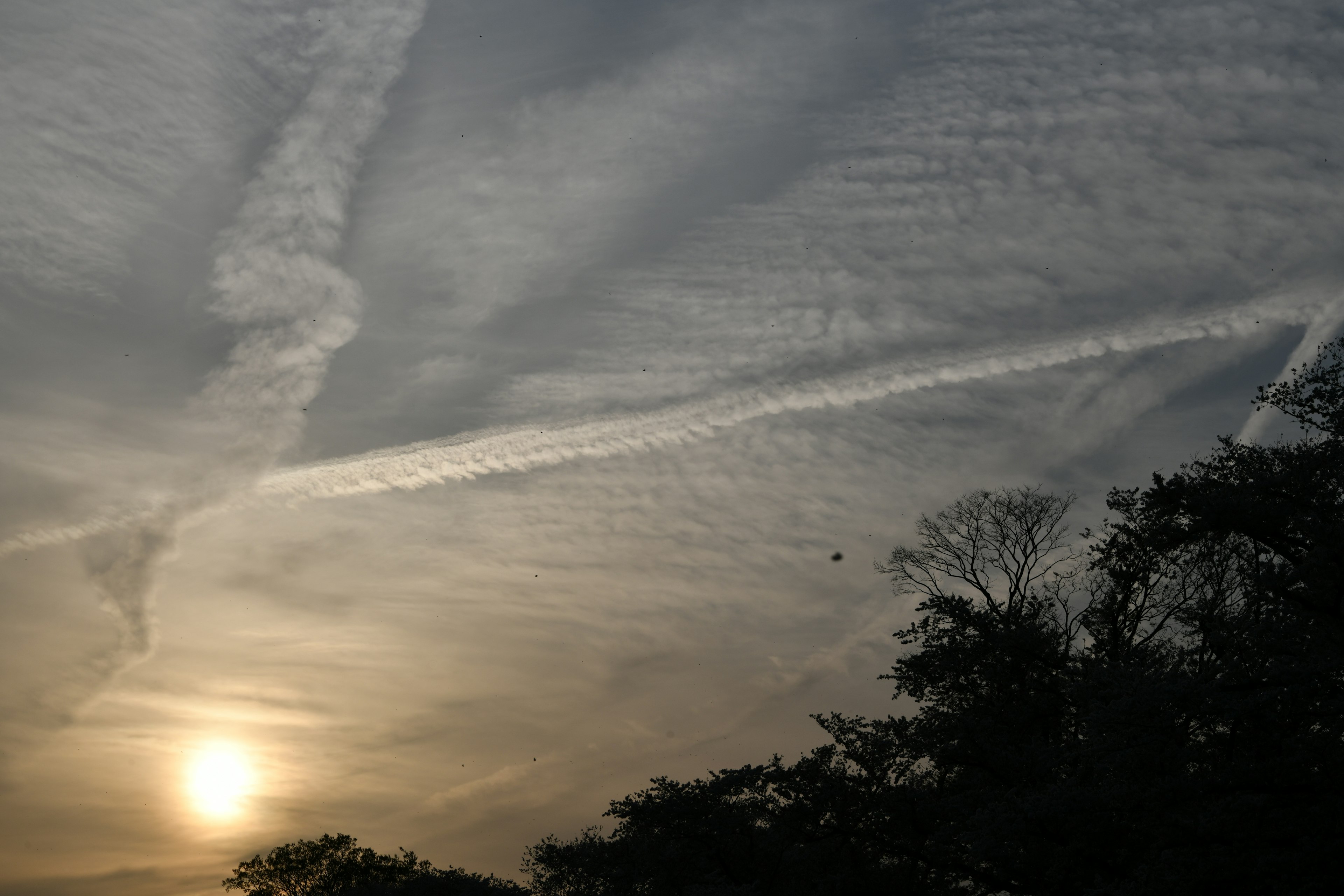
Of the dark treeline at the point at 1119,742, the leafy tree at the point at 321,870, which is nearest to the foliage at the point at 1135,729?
the dark treeline at the point at 1119,742

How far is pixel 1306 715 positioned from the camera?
59.3 feet

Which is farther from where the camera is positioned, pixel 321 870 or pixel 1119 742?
pixel 321 870

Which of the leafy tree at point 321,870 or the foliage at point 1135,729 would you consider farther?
the leafy tree at point 321,870

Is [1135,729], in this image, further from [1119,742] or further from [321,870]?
[321,870]

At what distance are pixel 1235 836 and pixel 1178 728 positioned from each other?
86.7 inches

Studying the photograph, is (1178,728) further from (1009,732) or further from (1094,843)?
(1009,732)

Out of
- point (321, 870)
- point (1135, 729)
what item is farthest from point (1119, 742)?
point (321, 870)

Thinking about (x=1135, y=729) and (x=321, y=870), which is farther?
(x=321, y=870)

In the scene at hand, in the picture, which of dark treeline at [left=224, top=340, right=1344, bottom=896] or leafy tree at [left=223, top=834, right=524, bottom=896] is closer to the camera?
dark treeline at [left=224, top=340, right=1344, bottom=896]

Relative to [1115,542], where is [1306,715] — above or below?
below

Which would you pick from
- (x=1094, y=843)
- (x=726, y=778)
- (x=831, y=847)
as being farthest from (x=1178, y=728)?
(x=726, y=778)

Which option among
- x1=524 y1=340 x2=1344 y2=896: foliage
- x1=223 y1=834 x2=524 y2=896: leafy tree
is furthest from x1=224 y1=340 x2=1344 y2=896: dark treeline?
x1=223 y1=834 x2=524 y2=896: leafy tree

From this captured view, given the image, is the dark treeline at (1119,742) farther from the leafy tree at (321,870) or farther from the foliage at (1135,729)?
the leafy tree at (321,870)

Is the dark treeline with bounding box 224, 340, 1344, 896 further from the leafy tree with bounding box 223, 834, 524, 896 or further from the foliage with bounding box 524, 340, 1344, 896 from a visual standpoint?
the leafy tree with bounding box 223, 834, 524, 896
